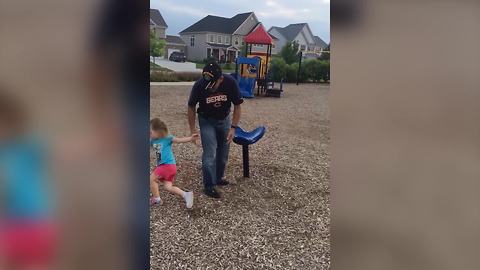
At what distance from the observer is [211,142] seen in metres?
3.81

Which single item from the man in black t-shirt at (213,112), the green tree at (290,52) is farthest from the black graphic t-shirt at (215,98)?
the green tree at (290,52)

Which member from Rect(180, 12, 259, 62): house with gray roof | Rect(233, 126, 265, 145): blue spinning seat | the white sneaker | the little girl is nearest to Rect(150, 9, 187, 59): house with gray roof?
Rect(180, 12, 259, 62): house with gray roof

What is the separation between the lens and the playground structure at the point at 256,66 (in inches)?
460

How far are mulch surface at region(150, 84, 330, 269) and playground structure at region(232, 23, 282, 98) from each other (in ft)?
17.9

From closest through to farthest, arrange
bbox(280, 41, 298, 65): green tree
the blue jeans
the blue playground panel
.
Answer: the blue jeans < the blue playground panel < bbox(280, 41, 298, 65): green tree

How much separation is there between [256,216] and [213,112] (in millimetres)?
1109

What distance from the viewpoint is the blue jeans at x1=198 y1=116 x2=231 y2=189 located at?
3807 mm

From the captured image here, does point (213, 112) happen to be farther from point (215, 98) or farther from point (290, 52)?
point (290, 52)

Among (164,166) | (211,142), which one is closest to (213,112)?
(211,142)

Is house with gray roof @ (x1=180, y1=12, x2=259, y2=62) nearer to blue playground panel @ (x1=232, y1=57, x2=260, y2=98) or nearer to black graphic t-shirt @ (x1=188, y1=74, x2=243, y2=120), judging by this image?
blue playground panel @ (x1=232, y1=57, x2=260, y2=98)
